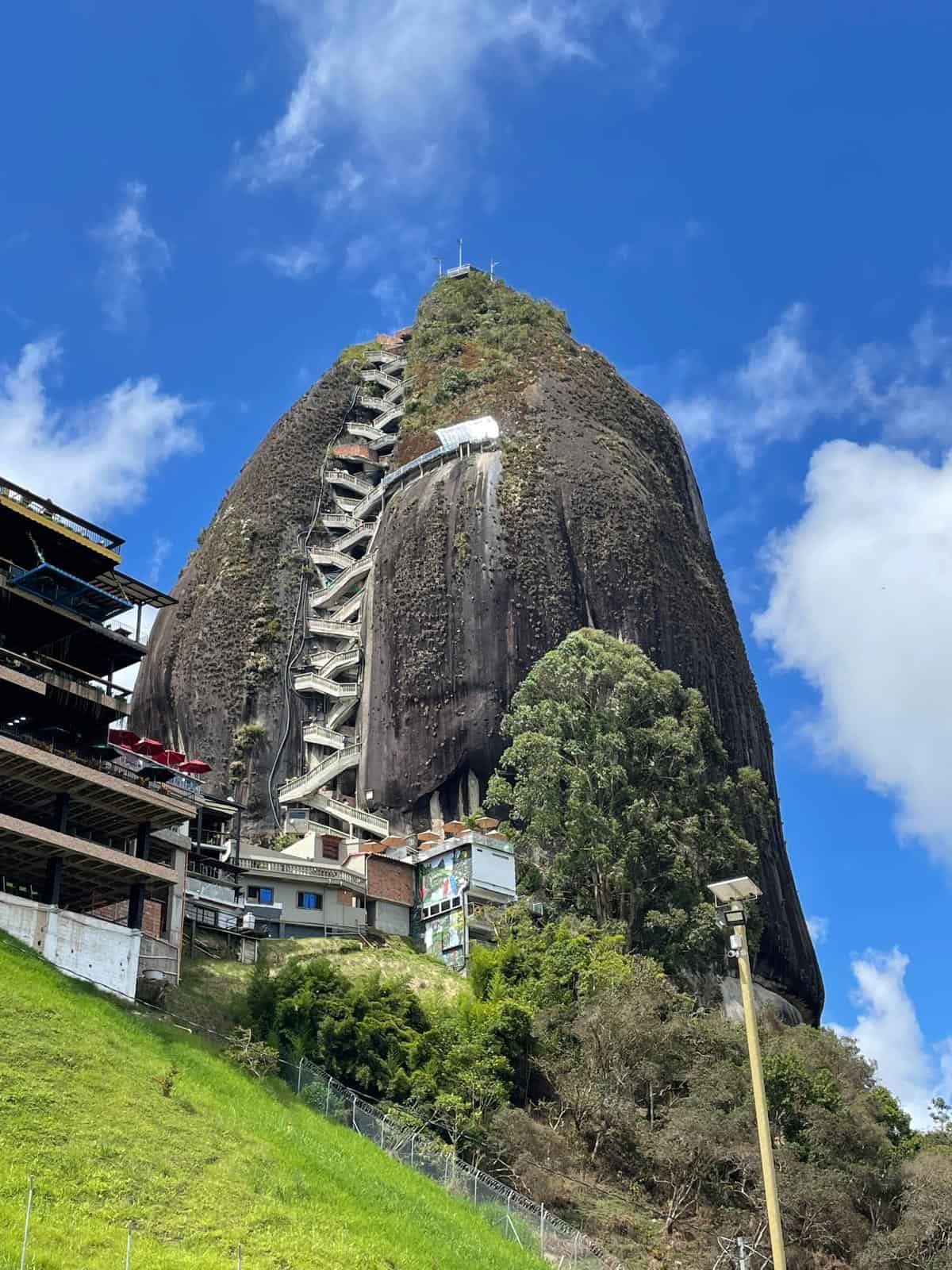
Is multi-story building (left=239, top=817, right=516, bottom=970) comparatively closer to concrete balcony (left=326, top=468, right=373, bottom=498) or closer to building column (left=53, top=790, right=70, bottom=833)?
building column (left=53, top=790, right=70, bottom=833)

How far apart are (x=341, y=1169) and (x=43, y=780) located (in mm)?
15235

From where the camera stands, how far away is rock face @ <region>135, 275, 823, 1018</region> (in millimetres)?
69438

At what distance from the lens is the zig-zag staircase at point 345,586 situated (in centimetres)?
7312

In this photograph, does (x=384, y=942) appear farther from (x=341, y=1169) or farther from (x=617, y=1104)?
(x=341, y=1169)

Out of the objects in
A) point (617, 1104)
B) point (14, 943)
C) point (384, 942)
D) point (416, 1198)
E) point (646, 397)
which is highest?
point (646, 397)

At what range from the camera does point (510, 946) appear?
164ft

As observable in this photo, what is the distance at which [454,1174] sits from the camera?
36.3 meters

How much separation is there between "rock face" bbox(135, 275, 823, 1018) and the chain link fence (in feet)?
89.9

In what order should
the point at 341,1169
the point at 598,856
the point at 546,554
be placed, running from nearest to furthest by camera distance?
1. the point at 341,1169
2. the point at 598,856
3. the point at 546,554

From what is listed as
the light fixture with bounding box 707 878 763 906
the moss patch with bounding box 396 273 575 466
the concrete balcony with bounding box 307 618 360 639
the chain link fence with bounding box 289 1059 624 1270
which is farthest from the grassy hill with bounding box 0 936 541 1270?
the moss patch with bounding box 396 273 575 466

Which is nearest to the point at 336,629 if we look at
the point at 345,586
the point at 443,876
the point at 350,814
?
the point at 345,586

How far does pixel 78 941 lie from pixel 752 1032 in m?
25.6

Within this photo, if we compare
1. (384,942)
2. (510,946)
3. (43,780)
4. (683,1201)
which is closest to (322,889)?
(384,942)

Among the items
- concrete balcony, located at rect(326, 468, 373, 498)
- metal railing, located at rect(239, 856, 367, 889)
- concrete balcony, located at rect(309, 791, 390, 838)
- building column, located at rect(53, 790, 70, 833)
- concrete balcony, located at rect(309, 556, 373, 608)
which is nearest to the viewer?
building column, located at rect(53, 790, 70, 833)
